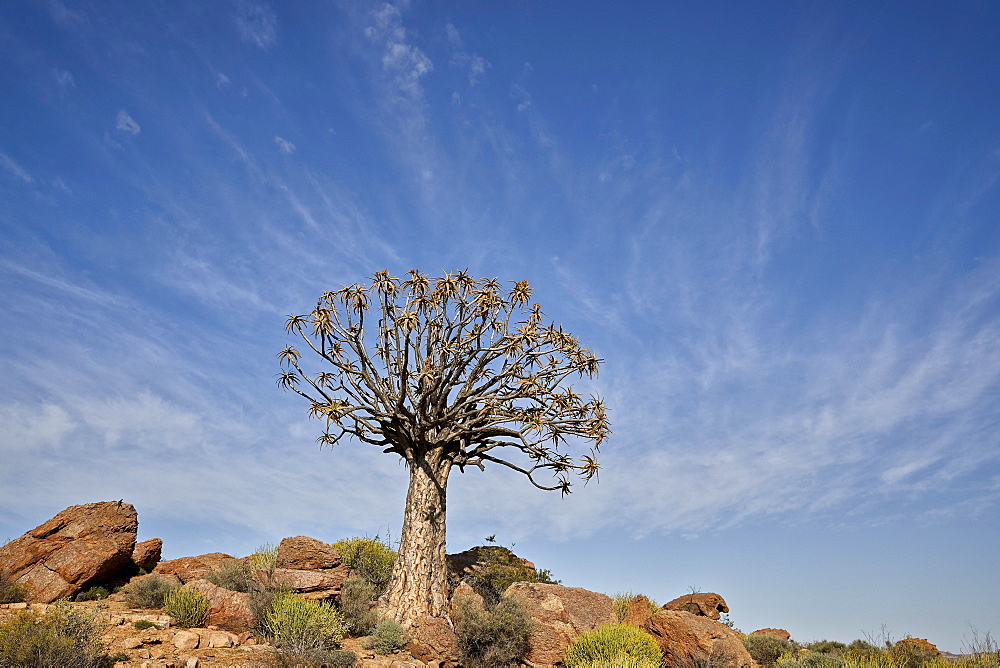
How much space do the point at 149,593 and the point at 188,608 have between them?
7.84 ft

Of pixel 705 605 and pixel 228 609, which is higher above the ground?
pixel 705 605

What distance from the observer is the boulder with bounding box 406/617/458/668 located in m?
13.4

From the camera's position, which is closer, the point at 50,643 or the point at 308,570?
the point at 50,643

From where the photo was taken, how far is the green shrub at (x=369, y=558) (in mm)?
17078

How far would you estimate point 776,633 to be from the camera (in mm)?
18406

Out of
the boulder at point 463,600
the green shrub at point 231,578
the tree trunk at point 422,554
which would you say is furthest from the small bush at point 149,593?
the boulder at point 463,600

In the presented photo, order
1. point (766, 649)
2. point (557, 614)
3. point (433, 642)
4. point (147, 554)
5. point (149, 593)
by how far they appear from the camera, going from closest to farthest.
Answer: point (433, 642), point (149, 593), point (557, 614), point (766, 649), point (147, 554)

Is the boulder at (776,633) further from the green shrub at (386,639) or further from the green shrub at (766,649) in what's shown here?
the green shrub at (386,639)

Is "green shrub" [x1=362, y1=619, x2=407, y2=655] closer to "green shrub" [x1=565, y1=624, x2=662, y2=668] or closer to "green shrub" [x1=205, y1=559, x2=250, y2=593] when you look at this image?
"green shrub" [x1=205, y1=559, x2=250, y2=593]

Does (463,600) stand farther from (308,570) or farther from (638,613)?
(638,613)

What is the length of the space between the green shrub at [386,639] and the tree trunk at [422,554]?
0.69 metres

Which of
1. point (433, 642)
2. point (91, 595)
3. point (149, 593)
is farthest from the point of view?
point (91, 595)

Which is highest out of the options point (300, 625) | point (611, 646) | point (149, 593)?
point (149, 593)

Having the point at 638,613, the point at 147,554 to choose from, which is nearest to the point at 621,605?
the point at 638,613
